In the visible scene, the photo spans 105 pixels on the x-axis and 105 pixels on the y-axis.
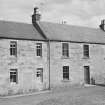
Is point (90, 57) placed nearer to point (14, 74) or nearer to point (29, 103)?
point (14, 74)

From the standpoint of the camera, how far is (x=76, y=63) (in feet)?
93.9

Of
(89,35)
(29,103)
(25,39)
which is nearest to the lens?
(29,103)

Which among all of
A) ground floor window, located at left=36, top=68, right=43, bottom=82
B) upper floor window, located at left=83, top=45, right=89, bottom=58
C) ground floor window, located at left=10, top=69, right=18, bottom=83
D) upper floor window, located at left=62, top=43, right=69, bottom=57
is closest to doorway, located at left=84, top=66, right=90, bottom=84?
upper floor window, located at left=83, top=45, right=89, bottom=58

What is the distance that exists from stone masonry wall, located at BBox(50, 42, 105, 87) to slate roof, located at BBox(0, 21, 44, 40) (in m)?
2.91

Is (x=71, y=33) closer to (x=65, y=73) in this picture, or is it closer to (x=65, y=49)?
(x=65, y=49)

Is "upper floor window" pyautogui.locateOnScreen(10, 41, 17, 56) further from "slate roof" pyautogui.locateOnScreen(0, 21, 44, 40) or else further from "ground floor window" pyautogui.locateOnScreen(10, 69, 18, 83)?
"ground floor window" pyautogui.locateOnScreen(10, 69, 18, 83)

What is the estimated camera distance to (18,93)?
23.9 meters

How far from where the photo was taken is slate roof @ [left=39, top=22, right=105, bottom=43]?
28406mm

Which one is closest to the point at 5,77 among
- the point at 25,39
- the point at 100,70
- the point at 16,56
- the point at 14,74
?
the point at 14,74

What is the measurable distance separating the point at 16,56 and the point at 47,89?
5.90 metres

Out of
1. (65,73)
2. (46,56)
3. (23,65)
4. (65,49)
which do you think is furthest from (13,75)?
(65,49)

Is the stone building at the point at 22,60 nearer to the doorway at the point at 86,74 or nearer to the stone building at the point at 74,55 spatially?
the stone building at the point at 74,55

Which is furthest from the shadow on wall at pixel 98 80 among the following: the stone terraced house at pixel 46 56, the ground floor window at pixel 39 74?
the ground floor window at pixel 39 74

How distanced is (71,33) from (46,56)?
22.0ft
